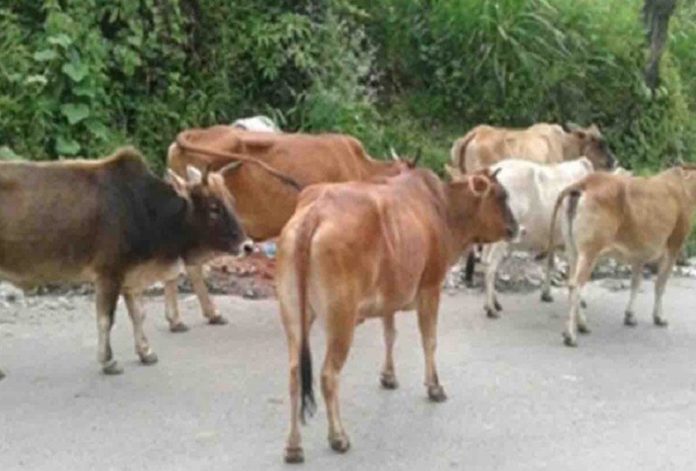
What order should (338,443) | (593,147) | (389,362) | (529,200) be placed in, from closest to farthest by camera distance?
1. (338,443)
2. (389,362)
3. (529,200)
4. (593,147)

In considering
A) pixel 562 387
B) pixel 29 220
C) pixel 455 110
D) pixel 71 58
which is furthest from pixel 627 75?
pixel 29 220

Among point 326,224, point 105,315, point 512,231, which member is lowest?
point 105,315

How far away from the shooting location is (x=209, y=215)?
833cm

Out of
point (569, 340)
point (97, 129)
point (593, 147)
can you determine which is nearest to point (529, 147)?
point (593, 147)

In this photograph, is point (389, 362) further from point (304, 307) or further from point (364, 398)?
point (304, 307)

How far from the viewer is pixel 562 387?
8250 mm

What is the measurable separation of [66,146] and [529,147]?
12.5ft

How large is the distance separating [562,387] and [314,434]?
5.91 ft

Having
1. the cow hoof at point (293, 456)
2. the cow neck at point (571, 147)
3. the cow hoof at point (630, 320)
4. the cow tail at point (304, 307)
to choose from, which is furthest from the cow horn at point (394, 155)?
the cow hoof at point (293, 456)

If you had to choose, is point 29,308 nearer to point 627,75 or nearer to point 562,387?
point 562,387

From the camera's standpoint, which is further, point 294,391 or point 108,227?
point 108,227

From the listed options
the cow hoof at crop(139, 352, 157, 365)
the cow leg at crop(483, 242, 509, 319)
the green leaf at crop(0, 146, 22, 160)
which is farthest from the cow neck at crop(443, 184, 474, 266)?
the green leaf at crop(0, 146, 22, 160)

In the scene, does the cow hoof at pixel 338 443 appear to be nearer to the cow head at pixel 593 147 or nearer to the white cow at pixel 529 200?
the white cow at pixel 529 200

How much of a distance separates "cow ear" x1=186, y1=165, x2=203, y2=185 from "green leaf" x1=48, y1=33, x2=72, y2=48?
3.10 m
